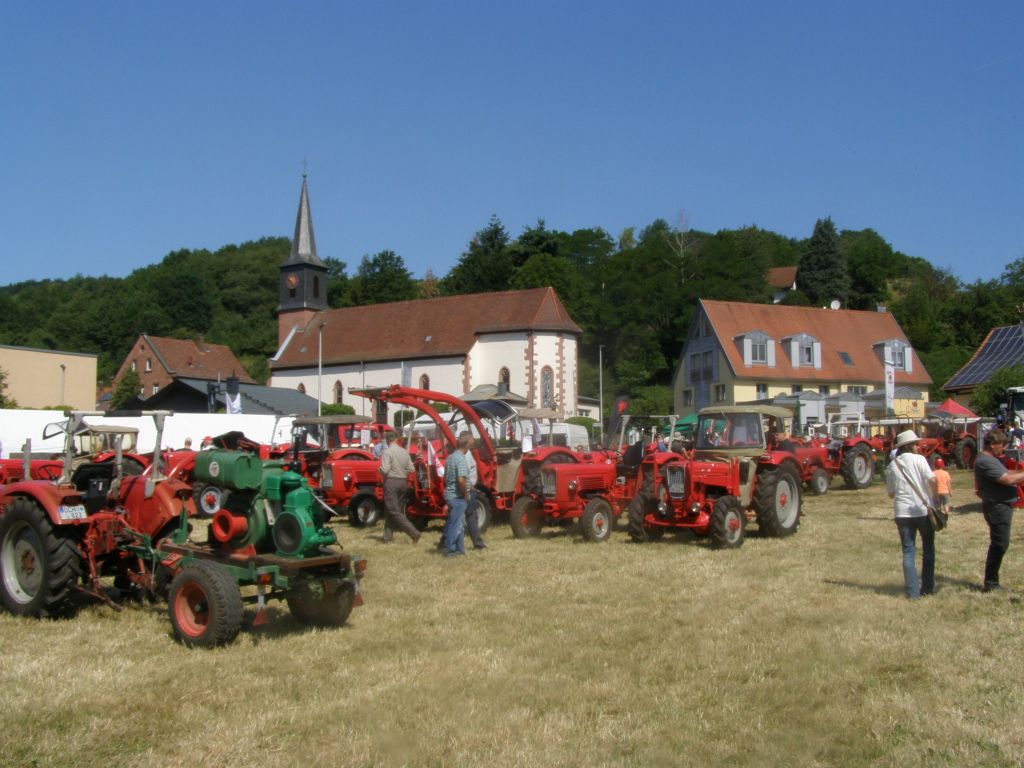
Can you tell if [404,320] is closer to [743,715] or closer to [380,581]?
[380,581]

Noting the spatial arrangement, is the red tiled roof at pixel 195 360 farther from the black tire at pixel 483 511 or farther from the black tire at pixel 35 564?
the black tire at pixel 35 564

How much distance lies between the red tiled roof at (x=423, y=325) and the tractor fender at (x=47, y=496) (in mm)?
46522

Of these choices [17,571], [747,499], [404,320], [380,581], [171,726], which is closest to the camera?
[171,726]

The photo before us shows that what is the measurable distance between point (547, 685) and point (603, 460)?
849cm

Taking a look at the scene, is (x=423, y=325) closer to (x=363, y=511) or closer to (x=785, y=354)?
(x=785, y=354)

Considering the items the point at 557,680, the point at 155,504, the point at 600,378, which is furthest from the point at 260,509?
the point at 600,378

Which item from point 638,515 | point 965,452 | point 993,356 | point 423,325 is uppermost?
point 423,325

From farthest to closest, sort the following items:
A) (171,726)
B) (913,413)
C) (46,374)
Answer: (46,374) < (913,413) < (171,726)

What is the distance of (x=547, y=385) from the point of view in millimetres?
54344

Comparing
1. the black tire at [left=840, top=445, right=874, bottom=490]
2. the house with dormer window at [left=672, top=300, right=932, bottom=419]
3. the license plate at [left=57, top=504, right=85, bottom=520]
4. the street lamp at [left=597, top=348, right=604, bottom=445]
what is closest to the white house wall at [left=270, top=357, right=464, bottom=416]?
the street lamp at [left=597, top=348, right=604, bottom=445]

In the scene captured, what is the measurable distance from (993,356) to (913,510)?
36.7 metres

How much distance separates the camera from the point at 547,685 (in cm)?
596

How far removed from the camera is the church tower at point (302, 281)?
6353cm

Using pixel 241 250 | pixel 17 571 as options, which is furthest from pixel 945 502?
pixel 241 250
